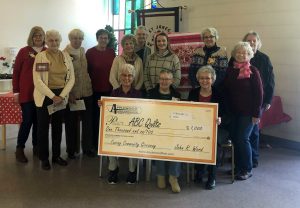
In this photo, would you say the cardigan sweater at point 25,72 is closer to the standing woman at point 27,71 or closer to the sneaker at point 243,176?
the standing woman at point 27,71

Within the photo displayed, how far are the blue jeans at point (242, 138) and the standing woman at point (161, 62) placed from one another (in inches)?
26.4

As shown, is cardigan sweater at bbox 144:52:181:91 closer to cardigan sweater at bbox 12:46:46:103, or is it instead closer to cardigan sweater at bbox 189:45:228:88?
cardigan sweater at bbox 189:45:228:88

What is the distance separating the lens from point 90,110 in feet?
12.6

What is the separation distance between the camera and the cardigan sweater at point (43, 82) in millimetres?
3252

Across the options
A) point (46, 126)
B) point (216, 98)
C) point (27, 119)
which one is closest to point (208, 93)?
point (216, 98)

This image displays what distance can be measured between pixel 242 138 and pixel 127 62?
131 centimetres

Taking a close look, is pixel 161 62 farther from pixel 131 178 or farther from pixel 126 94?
pixel 131 178

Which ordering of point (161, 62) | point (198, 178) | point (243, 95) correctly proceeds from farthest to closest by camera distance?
point (161, 62)
point (198, 178)
point (243, 95)

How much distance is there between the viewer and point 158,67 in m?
3.38

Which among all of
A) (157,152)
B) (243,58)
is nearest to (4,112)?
(157,152)

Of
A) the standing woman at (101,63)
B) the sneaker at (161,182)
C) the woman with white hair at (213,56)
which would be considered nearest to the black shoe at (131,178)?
the sneaker at (161,182)

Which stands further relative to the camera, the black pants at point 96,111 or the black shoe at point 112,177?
the black pants at point 96,111

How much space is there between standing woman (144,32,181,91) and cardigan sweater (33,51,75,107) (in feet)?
2.46

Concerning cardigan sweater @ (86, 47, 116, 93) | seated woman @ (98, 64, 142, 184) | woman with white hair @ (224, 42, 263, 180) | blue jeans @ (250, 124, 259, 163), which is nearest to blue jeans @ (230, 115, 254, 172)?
woman with white hair @ (224, 42, 263, 180)
